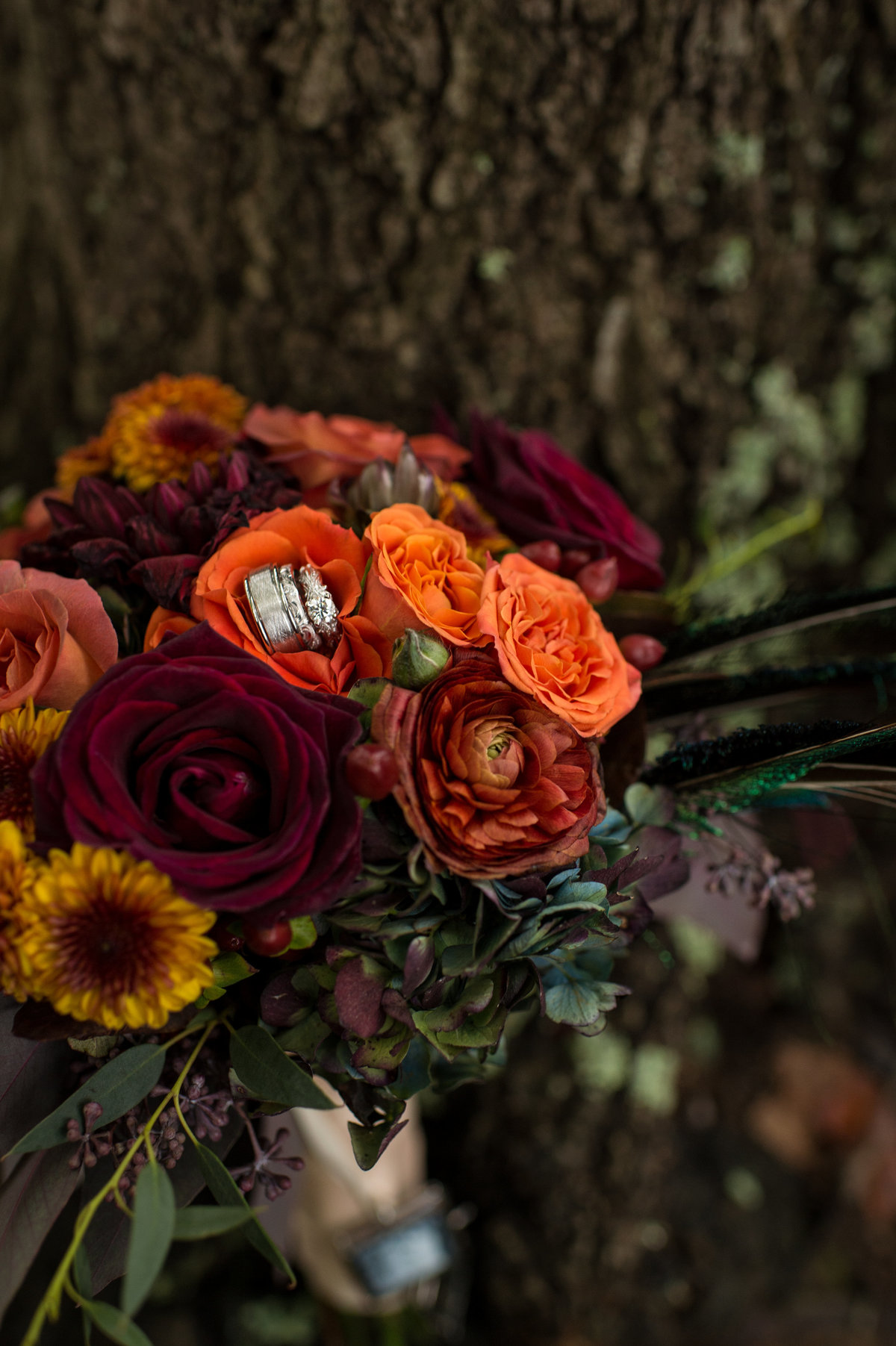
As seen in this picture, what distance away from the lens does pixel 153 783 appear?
0.46 m

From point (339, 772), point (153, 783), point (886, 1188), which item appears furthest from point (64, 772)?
point (886, 1188)

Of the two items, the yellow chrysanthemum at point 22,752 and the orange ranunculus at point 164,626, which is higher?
the orange ranunculus at point 164,626

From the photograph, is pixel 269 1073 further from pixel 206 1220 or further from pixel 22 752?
pixel 22 752

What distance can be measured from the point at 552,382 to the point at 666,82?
0.32m

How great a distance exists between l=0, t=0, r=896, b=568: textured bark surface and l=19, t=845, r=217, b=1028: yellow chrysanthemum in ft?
2.32

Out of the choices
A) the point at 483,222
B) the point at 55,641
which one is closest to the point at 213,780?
the point at 55,641

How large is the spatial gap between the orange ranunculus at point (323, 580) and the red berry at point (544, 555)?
15 centimetres

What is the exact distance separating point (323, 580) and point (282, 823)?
0.61ft

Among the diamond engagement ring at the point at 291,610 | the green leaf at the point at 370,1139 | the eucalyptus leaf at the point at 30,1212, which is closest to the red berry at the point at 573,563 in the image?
the diamond engagement ring at the point at 291,610

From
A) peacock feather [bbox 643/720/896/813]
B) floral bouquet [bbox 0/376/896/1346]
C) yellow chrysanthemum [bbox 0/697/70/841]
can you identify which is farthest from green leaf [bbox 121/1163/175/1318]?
peacock feather [bbox 643/720/896/813]

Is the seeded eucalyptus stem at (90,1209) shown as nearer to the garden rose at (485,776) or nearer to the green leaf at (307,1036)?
the green leaf at (307,1036)

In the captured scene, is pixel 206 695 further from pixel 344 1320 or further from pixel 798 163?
pixel 344 1320

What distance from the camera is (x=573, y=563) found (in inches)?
27.1

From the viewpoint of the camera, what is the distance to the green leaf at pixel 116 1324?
0.43m
